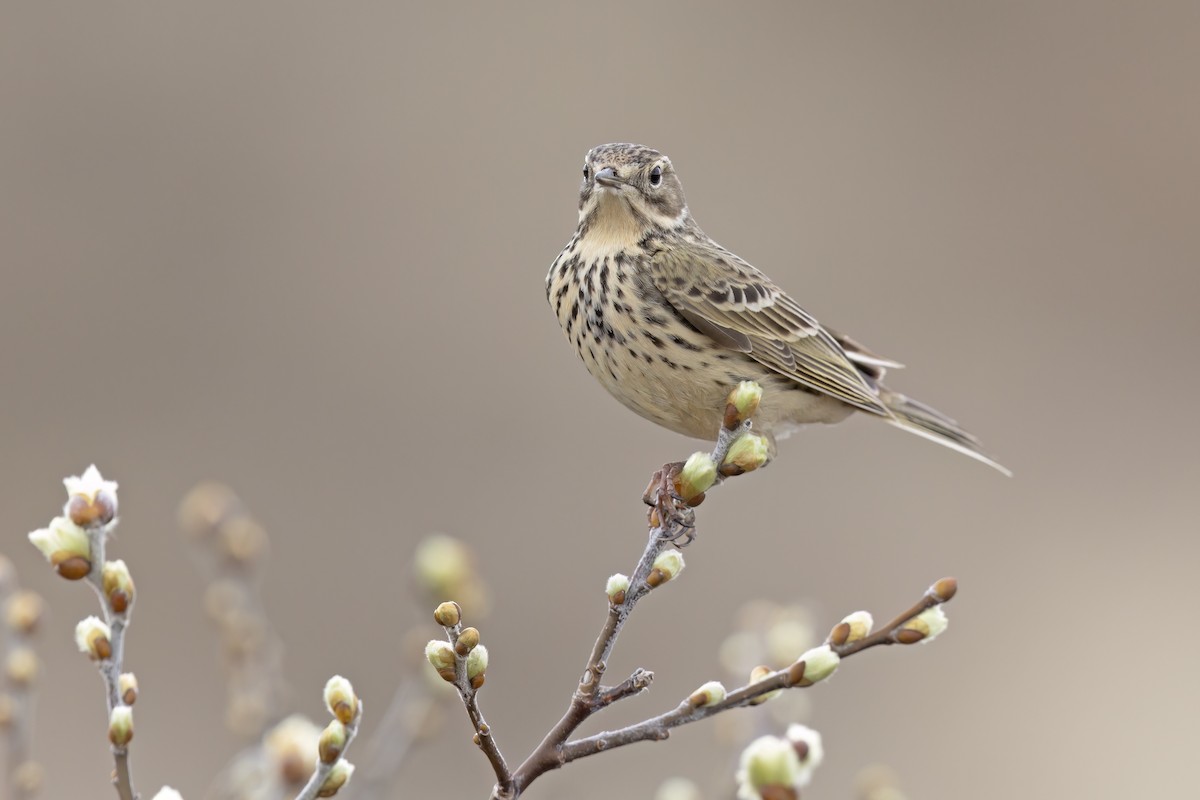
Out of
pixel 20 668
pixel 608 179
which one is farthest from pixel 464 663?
pixel 608 179

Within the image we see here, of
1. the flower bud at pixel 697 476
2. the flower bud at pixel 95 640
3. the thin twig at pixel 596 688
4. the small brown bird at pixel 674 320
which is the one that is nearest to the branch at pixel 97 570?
the flower bud at pixel 95 640

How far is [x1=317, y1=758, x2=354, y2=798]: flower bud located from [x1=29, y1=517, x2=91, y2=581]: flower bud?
582 millimetres

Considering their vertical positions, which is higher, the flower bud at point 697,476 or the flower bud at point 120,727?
the flower bud at point 697,476

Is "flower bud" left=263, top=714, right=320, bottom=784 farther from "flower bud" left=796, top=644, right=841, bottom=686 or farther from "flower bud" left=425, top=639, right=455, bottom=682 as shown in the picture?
"flower bud" left=796, top=644, right=841, bottom=686

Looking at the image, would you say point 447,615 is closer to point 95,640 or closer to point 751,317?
point 95,640

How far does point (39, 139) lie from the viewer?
1329 centimetres

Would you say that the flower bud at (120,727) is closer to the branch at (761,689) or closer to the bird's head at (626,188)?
the branch at (761,689)

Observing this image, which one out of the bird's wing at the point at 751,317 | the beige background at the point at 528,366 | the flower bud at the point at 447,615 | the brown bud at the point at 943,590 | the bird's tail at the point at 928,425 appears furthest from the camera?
the beige background at the point at 528,366

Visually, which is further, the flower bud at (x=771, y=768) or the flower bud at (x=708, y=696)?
the flower bud at (x=708, y=696)

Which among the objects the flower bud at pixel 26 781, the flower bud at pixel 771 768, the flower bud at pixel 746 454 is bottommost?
the flower bud at pixel 771 768

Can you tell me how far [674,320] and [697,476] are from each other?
1.77m

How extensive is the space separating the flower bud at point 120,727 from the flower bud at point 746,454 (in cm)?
124

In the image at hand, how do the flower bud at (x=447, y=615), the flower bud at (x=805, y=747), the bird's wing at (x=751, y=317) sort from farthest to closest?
the bird's wing at (x=751, y=317)
the flower bud at (x=805, y=747)
the flower bud at (x=447, y=615)

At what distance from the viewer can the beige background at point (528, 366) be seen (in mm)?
10227
